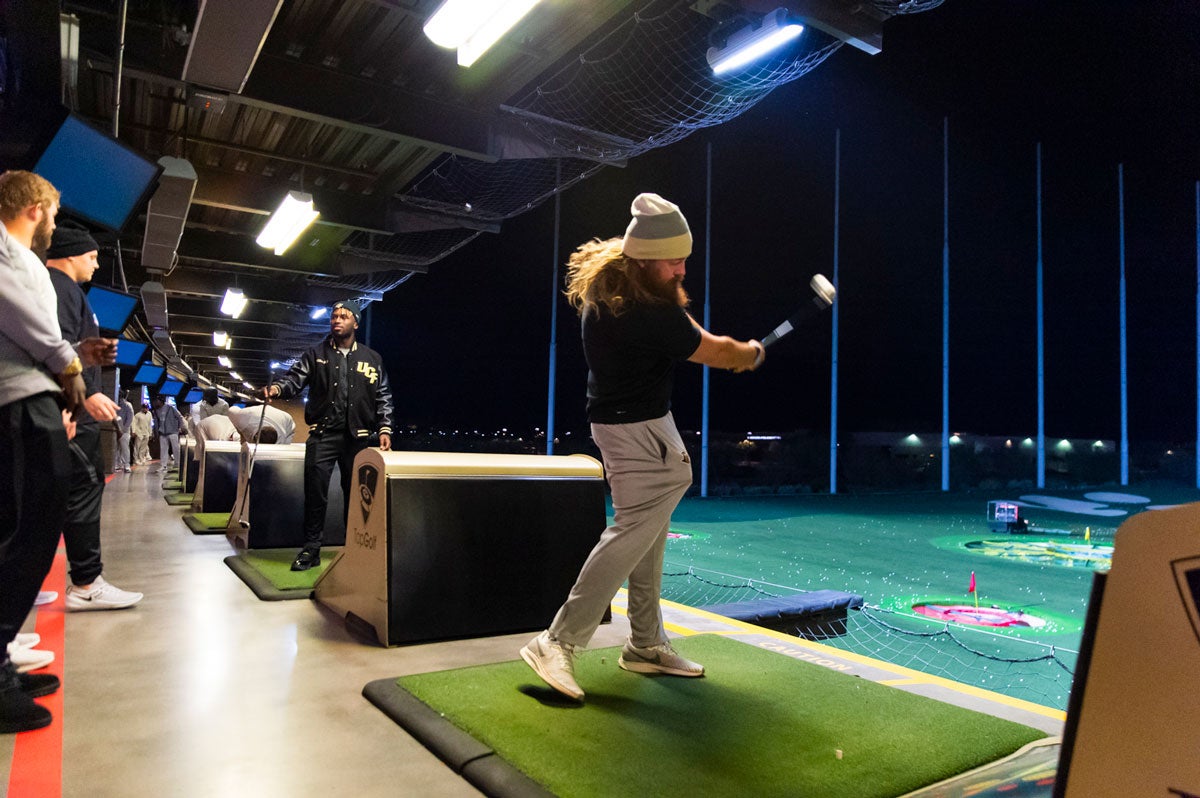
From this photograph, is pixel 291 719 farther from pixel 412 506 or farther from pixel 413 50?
pixel 413 50

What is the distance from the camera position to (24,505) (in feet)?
7.32

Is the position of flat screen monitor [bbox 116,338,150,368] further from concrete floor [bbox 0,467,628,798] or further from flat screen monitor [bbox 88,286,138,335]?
concrete floor [bbox 0,467,628,798]

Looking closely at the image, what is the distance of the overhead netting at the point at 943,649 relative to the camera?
7.46 metres

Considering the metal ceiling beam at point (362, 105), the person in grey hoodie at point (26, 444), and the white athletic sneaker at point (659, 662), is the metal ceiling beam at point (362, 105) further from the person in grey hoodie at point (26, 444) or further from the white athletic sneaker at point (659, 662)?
the white athletic sneaker at point (659, 662)

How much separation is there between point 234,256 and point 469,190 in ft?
15.0

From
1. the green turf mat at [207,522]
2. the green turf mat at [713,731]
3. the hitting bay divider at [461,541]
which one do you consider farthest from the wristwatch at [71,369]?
the green turf mat at [207,522]

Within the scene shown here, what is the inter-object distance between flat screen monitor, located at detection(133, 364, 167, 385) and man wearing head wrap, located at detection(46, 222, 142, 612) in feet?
49.7

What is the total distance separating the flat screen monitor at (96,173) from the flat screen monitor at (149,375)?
512 inches

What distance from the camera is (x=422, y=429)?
39.4 meters

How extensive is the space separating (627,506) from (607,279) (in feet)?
2.71

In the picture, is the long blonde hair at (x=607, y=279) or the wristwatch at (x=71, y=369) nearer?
the wristwatch at (x=71, y=369)

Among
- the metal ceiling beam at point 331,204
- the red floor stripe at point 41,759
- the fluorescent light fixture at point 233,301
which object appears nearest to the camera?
the red floor stripe at point 41,759

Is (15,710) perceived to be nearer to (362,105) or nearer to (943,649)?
(362,105)

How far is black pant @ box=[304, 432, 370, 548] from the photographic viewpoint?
4.95 m
